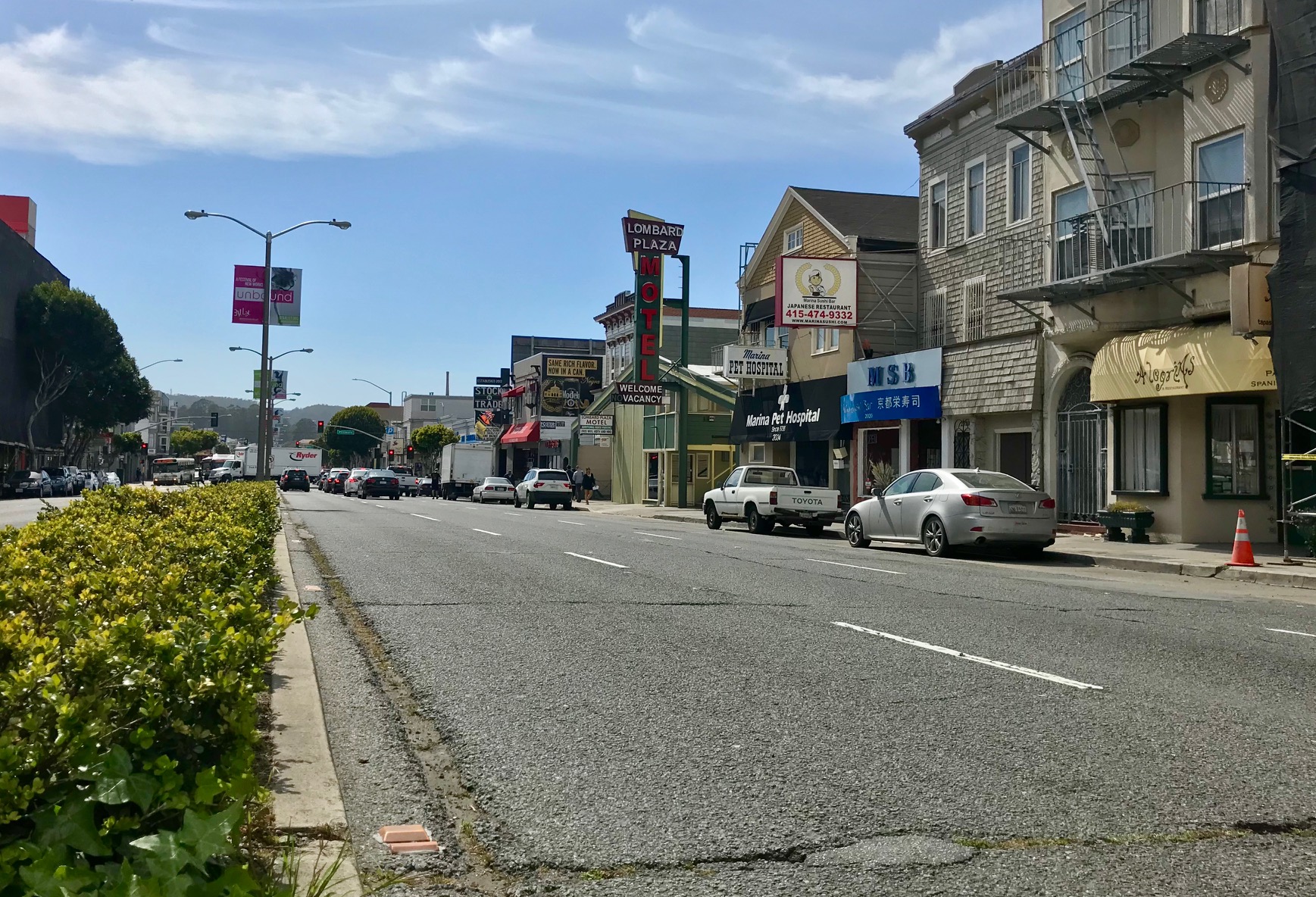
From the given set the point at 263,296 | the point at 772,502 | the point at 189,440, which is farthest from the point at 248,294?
the point at 189,440

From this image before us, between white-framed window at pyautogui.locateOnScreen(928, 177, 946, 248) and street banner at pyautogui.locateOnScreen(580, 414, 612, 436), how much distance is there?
81.1ft

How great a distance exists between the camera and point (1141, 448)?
71.8 ft

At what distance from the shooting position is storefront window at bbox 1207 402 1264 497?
66.5 feet

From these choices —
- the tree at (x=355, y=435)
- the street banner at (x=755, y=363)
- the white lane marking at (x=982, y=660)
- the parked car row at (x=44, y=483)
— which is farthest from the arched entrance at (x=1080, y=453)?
the tree at (x=355, y=435)

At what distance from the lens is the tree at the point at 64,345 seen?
6931 centimetres

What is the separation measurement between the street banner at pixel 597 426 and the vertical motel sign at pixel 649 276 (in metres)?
7.63

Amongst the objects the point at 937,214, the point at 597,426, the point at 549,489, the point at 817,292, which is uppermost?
the point at 937,214

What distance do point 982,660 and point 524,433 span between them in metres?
63.7

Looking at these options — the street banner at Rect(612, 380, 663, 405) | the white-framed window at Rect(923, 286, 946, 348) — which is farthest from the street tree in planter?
the white-framed window at Rect(923, 286, 946, 348)

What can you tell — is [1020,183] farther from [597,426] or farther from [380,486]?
[380,486]

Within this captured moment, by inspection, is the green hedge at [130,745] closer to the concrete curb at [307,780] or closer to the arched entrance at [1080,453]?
the concrete curb at [307,780]

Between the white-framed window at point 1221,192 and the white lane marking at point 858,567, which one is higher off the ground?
the white-framed window at point 1221,192

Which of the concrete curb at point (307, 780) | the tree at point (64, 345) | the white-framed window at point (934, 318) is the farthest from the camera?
the tree at point (64, 345)

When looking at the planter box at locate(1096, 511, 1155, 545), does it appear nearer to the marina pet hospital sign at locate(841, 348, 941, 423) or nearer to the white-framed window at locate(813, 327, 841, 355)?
the marina pet hospital sign at locate(841, 348, 941, 423)
